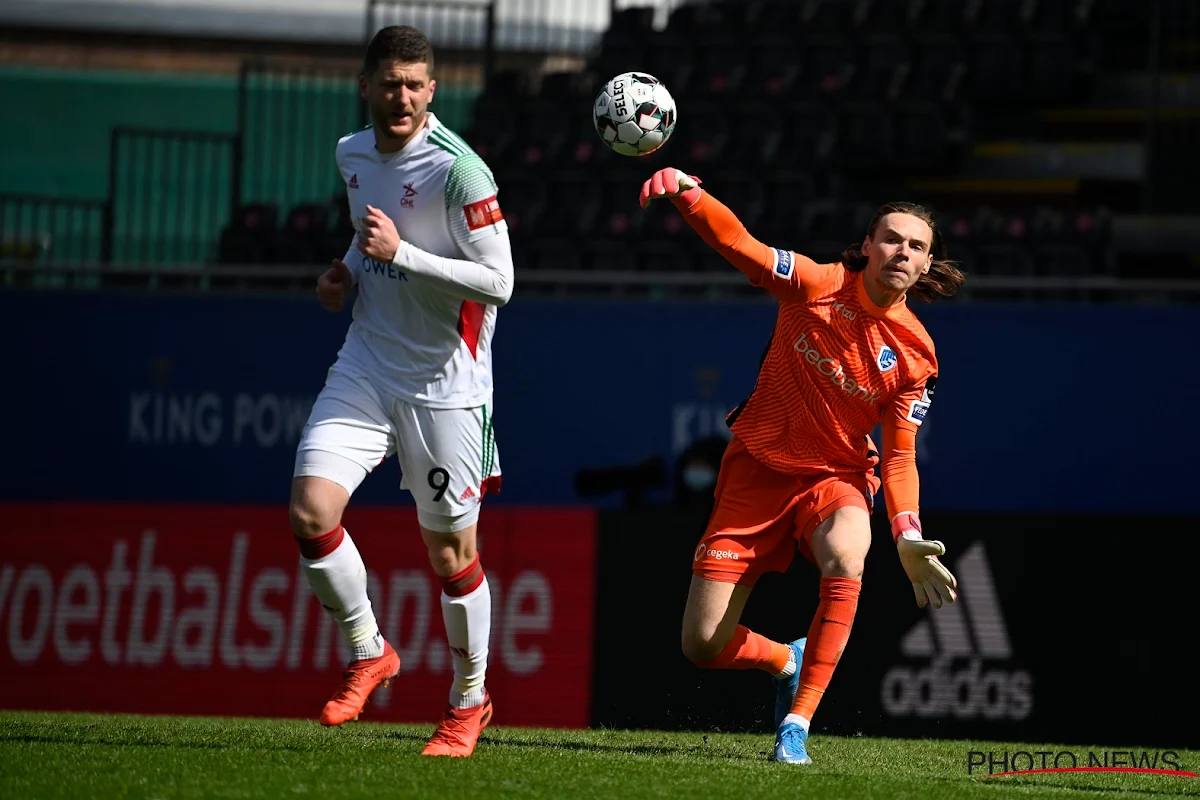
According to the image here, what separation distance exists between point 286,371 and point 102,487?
1.84 meters

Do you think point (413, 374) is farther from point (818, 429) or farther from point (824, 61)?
point (824, 61)

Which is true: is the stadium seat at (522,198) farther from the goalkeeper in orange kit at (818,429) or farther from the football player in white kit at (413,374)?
the football player in white kit at (413,374)

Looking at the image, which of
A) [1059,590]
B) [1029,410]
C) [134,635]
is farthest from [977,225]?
[134,635]

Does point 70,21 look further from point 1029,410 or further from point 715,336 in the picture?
point 1029,410

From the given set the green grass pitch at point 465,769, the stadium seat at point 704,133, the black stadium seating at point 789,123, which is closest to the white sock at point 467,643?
the green grass pitch at point 465,769

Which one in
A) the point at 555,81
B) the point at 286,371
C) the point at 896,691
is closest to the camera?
the point at 896,691

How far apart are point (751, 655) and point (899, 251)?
1.69m

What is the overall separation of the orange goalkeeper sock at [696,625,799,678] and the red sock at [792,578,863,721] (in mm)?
364

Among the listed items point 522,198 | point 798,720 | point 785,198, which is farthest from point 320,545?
point 522,198

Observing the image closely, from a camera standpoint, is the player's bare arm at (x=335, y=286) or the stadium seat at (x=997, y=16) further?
the stadium seat at (x=997, y=16)

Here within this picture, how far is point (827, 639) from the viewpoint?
20.7 ft

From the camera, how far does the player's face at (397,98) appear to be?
231 inches

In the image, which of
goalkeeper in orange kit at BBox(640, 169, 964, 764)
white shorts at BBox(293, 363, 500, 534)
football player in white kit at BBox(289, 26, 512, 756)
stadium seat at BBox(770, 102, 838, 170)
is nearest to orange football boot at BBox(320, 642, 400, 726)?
football player in white kit at BBox(289, 26, 512, 756)

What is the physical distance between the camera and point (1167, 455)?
1231cm
